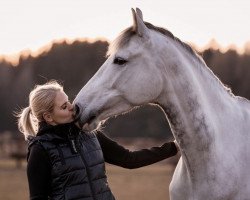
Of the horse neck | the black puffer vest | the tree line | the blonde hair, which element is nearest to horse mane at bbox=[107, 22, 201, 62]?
the horse neck

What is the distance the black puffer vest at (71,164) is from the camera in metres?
3.85

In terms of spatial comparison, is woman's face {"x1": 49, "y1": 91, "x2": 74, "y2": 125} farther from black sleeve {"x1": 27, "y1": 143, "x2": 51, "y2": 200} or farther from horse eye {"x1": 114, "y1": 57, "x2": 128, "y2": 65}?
horse eye {"x1": 114, "y1": 57, "x2": 128, "y2": 65}

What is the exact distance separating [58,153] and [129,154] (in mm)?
978

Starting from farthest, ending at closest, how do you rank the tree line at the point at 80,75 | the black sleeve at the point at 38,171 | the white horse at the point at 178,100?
the tree line at the point at 80,75
the white horse at the point at 178,100
the black sleeve at the point at 38,171

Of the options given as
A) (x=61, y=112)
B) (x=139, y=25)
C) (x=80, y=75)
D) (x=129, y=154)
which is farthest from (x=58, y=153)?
(x=80, y=75)

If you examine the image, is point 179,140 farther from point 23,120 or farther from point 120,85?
point 23,120

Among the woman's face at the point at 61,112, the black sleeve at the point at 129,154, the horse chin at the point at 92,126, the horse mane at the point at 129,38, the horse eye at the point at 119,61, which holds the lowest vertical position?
the black sleeve at the point at 129,154

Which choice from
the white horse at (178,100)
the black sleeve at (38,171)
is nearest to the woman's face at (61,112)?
the white horse at (178,100)

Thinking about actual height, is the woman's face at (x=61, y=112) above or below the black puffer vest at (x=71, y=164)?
above

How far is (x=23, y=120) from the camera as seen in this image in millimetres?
4160

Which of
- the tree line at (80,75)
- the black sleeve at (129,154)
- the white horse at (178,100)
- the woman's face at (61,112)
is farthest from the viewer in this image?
the tree line at (80,75)

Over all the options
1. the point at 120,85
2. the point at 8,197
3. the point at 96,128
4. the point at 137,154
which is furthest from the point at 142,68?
the point at 8,197

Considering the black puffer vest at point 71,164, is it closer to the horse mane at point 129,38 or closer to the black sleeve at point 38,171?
the black sleeve at point 38,171

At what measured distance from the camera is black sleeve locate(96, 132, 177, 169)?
15.0 feet
